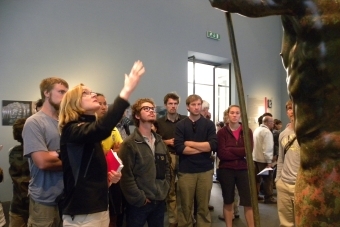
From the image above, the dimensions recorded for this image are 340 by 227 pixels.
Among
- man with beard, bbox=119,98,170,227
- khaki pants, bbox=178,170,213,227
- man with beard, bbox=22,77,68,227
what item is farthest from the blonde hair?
khaki pants, bbox=178,170,213,227

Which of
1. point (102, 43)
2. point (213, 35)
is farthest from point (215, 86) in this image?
point (102, 43)

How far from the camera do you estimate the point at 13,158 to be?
293 cm

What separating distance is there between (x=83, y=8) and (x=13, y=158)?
144 inches

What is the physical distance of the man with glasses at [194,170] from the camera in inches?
136

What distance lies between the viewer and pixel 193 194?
3498mm

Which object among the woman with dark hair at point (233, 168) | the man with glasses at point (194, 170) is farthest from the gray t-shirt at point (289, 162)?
the man with glasses at point (194, 170)

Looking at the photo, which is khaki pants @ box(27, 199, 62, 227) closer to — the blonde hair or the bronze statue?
the blonde hair

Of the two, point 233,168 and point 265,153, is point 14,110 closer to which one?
point 233,168

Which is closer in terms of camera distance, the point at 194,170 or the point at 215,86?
the point at 194,170

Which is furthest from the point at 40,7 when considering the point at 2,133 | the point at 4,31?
the point at 2,133

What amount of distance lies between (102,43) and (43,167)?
4407 mm

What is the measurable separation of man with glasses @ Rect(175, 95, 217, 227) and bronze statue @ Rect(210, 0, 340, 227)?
262 centimetres

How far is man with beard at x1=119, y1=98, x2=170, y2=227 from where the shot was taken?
264 cm

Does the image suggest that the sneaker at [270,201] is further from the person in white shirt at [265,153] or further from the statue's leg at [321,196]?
the statue's leg at [321,196]
